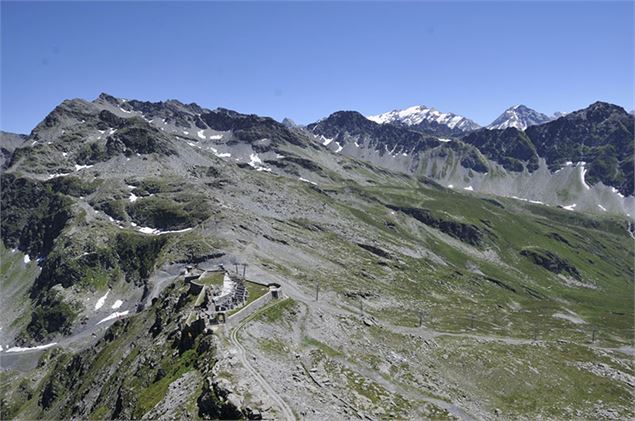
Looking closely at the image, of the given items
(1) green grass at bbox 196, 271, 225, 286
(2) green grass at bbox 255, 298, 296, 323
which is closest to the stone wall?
(2) green grass at bbox 255, 298, 296, 323

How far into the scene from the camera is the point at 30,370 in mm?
181500

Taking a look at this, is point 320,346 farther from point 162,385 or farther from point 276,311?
point 162,385

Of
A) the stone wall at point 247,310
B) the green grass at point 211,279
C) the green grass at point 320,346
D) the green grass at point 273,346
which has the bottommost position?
the green grass at point 320,346

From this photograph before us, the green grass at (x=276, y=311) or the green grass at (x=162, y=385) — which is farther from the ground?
the green grass at (x=276, y=311)

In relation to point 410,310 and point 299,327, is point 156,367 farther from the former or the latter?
point 410,310

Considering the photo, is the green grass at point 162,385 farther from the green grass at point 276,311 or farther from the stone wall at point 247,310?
the green grass at point 276,311

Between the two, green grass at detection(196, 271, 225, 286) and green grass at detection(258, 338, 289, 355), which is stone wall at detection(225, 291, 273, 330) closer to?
green grass at detection(258, 338, 289, 355)

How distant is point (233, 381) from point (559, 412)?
64015 millimetres

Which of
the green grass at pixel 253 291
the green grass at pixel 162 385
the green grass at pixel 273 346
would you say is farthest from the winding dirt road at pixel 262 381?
the green grass at pixel 253 291

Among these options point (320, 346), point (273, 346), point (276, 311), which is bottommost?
point (320, 346)

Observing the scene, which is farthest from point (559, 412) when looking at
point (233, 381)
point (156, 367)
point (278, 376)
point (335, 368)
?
point (156, 367)

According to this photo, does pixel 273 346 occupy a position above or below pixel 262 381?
below

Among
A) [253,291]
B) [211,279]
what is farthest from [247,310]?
[211,279]

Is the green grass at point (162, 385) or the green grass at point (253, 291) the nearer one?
the green grass at point (162, 385)
